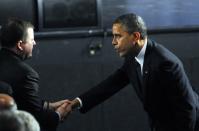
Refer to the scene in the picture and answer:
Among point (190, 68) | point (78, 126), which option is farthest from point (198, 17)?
point (78, 126)

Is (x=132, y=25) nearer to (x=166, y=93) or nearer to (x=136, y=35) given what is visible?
(x=136, y=35)

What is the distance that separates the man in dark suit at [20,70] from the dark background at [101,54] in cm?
233

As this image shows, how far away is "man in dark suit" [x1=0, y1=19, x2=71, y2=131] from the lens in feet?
18.6

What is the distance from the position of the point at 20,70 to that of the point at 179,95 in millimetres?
1205

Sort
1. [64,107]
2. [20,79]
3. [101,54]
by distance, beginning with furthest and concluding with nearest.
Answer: [101,54] < [64,107] < [20,79]

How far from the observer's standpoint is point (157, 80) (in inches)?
227

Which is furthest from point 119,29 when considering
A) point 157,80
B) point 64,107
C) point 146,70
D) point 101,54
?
point 101,54

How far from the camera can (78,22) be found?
8359 mm

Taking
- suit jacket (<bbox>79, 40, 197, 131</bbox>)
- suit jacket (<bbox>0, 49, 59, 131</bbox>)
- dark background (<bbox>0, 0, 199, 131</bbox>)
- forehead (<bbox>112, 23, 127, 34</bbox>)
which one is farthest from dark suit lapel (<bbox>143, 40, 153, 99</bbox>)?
dark background (<bbox>0, 0, 199, 131</bbox>)

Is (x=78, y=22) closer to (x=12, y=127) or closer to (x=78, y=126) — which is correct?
(x=78, y=126)

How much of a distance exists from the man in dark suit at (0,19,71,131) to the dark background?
233cm

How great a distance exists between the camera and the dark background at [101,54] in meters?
8.27

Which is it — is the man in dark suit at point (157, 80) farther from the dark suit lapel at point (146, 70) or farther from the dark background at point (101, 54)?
the dark background at point (101, 54)

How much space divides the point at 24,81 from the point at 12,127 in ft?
6.06
